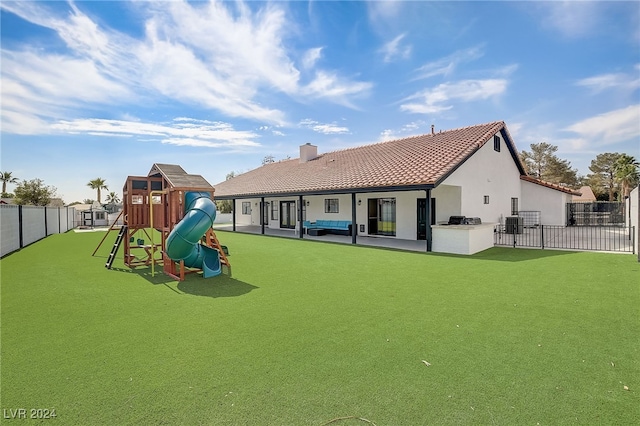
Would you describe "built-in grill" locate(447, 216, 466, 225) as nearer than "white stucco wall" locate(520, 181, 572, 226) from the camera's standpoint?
Yes

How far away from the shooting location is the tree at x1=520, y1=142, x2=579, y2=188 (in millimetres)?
48312

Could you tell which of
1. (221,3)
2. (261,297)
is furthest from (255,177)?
(261,297)

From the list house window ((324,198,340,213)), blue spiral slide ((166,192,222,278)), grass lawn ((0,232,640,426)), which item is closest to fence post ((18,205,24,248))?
grass lawn ((0,232,640,426))

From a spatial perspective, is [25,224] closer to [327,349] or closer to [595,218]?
[327,349]

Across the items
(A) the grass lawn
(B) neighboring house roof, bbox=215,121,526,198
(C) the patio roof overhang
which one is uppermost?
(B) neighboring house roof, bbox=215,121,526,198

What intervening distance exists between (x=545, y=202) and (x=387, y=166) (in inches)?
481

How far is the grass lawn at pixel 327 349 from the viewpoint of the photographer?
284 centimetres

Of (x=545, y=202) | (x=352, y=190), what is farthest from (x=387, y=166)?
(x=545, y=202)

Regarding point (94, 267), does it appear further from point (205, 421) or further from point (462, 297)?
point (462, 297)

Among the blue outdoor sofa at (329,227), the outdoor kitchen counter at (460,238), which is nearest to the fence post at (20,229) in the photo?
the blue outdoor sofa at (329,227)

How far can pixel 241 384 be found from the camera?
126 inches

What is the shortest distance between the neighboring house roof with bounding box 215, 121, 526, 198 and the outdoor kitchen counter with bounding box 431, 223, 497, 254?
6.03ft

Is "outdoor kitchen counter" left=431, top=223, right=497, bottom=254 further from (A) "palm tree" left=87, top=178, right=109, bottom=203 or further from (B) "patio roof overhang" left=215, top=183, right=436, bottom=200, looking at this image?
(A) "palm tree" left=87, top=178, right=109, bottom=203

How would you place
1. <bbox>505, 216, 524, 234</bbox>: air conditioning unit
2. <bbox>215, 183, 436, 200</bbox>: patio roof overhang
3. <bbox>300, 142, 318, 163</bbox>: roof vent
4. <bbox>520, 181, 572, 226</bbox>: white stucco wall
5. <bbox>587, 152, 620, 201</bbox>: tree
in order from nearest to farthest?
1. <bbox>215, 183, 436, 200</bbox>: patio roof overhang
2. <bbox>505, 216, 524, 234</bbox>: air conditioning unit
3. <bbox>520, 181, 572, 226</bbox>: white stucco wall
4. <bbox>300, 142, 318, 163</bbox>: roof vent
5. <bbox>587, 152, 620, 201</bbox>: tree
